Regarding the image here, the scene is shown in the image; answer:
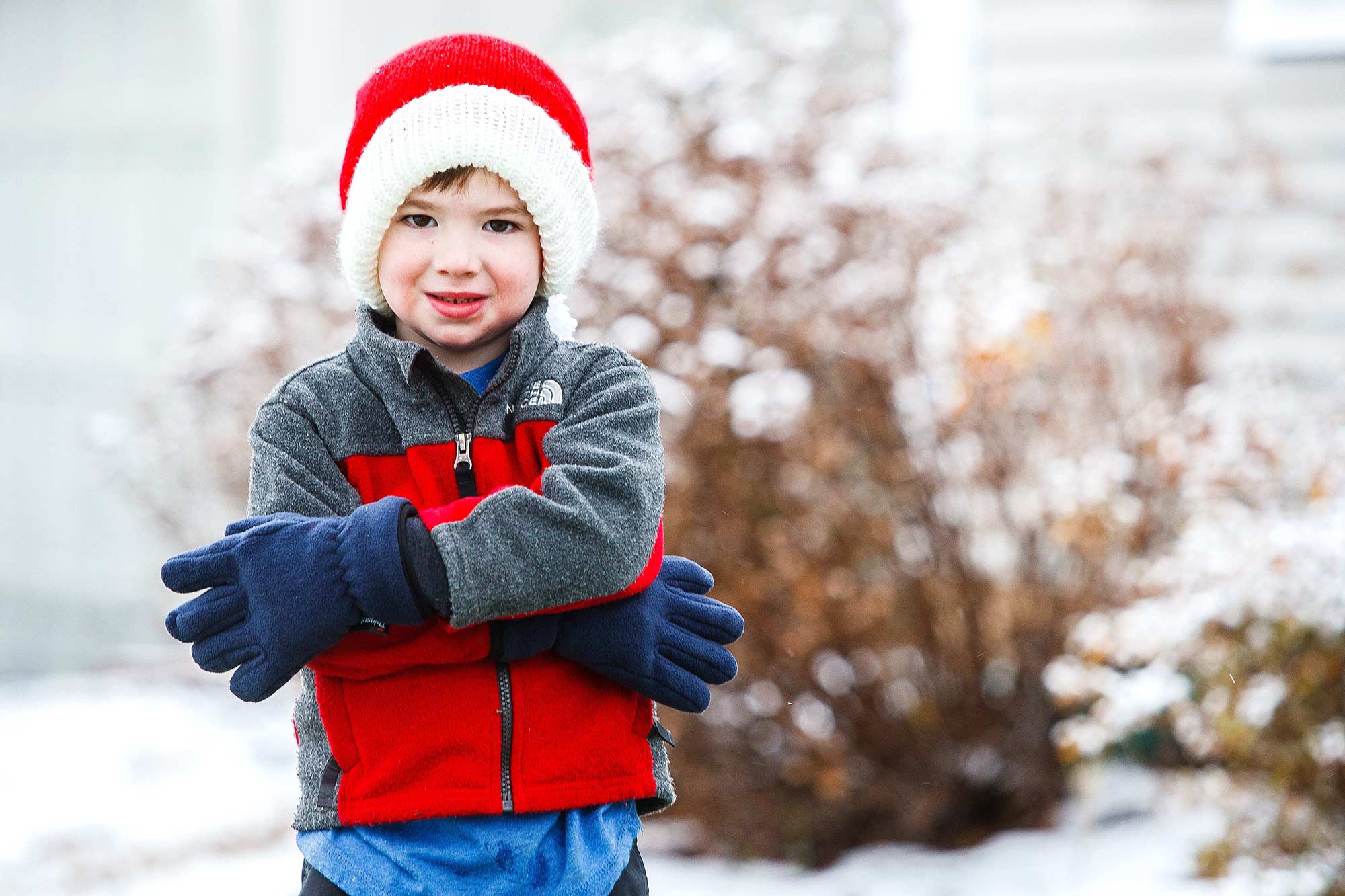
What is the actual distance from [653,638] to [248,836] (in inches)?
131

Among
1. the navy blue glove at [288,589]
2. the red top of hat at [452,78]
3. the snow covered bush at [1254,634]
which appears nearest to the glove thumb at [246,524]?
the navy blue glove at [288,589]

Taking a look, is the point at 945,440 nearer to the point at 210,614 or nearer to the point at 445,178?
the point at 445,178

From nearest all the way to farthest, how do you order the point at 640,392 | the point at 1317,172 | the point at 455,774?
the point at 455,774, the point at 640,392, the point at 1317,172

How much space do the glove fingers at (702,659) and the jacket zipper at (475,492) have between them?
181 millimetres

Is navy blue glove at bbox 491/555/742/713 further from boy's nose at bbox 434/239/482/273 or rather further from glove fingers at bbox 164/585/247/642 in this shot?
boy's nose at bbox 434/239/482/273

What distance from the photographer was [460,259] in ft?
5.37

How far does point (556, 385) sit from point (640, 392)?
10cm

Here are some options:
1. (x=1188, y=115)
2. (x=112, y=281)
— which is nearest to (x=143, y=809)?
(x=112, y=281)

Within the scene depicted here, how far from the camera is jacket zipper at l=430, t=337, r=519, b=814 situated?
1588mm

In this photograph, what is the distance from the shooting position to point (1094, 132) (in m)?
4.70

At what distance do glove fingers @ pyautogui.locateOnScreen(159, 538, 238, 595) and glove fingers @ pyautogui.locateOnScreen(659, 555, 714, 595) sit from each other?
490 millimetres

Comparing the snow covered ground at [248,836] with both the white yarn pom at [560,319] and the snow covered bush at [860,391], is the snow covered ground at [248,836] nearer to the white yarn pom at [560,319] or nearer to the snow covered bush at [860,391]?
the snow covered bush at [860,391]

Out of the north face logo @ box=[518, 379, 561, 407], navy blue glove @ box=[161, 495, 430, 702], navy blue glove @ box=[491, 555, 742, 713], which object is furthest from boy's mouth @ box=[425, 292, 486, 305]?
navy blue glove @ box=[491, 555, 742, 713]

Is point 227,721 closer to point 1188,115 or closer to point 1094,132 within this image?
point 1094,132
